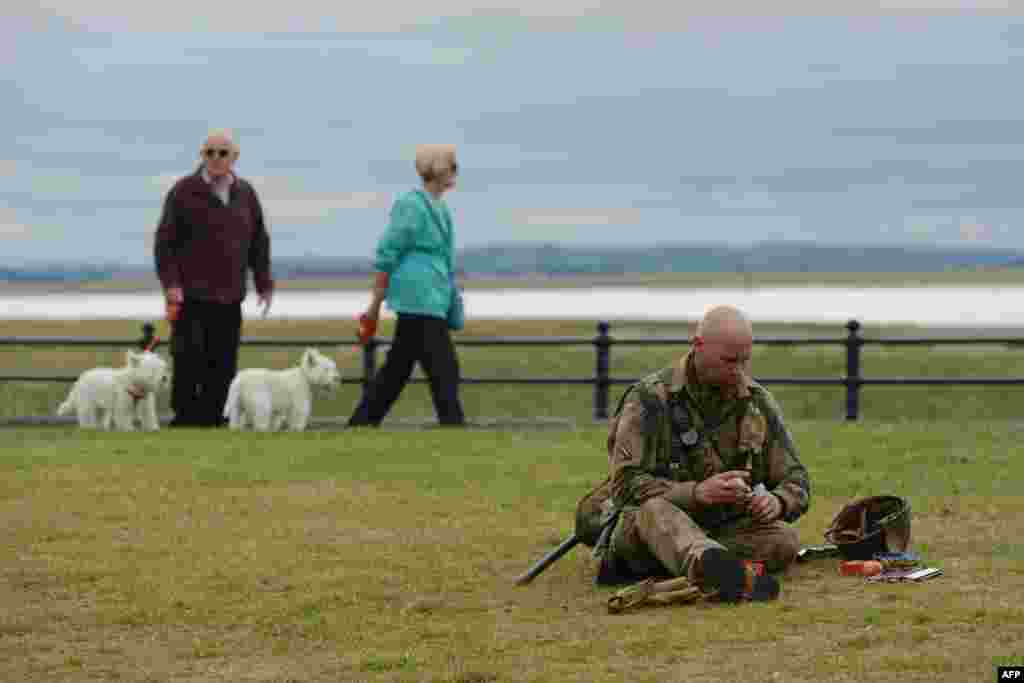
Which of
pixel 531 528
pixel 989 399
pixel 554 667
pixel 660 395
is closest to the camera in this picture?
pixel 554 667

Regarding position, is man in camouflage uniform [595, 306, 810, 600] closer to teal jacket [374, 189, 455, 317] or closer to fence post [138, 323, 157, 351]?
teal jacket [374, 189, 455, 317]

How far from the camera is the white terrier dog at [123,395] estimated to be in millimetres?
18547

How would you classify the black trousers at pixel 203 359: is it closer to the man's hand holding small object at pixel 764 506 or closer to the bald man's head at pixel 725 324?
the man's hand holding small object at pixel 764 506

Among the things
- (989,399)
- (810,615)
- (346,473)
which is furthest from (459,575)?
(989,399)

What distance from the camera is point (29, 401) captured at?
3347 cm

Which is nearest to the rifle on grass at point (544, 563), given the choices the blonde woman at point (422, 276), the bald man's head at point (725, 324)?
the bald man's head at point (725, 324)

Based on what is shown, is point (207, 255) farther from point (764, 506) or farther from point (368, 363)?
point (764, 506)

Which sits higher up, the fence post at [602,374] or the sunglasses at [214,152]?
the sunglasses at [214,152]

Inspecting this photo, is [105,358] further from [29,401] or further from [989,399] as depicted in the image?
[989,399]

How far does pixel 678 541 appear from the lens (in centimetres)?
840

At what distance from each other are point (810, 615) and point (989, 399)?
26086mm

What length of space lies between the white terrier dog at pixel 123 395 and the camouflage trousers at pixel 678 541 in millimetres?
10320

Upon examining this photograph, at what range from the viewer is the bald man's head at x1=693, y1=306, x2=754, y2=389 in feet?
26.6

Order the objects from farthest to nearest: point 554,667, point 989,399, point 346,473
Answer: point 989,399 < point 346,473 < point 554,667
